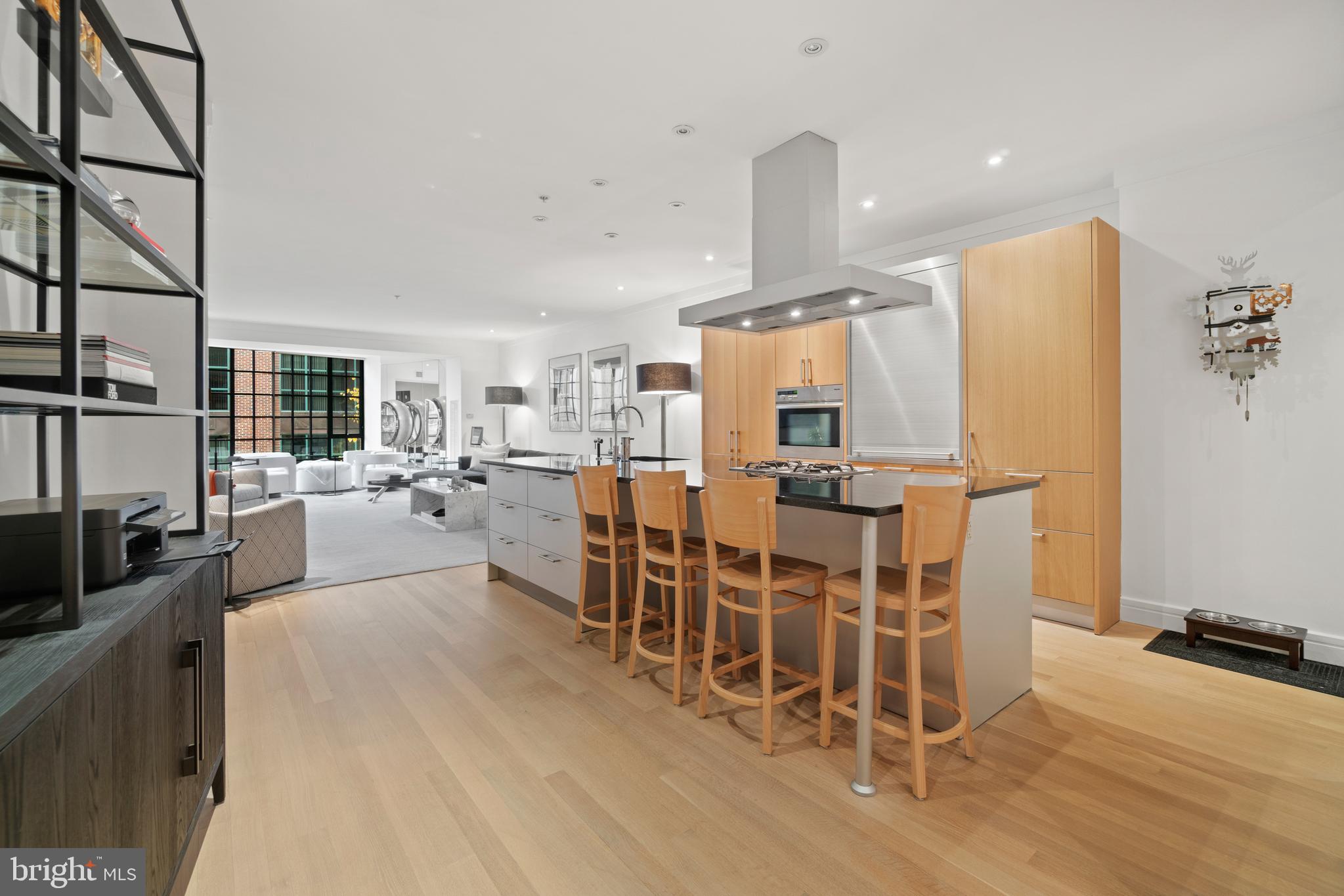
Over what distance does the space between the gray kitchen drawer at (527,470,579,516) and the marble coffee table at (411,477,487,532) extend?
9.88ft

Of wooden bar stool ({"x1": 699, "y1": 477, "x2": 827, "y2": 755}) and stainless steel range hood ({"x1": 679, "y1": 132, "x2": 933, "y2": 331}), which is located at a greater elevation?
stainless steel range hood ({"x1": 679, "y1": 132, "x2": 933, "y2": 331})

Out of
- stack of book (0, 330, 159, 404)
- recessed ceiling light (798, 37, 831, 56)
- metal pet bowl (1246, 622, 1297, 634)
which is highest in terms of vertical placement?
recessed ceiling light (798, 37, 831, 56)

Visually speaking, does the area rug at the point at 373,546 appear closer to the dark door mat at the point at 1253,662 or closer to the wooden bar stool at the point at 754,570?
the wooden bar stool at the point at 754,570

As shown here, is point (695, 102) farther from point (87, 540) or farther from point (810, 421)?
point (810, 421)

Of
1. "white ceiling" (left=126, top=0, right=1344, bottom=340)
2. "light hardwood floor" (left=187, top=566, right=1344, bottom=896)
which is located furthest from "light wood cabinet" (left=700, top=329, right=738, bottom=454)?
"light hardwood floor" (left=187, top=566, right=1344, bottom=896)

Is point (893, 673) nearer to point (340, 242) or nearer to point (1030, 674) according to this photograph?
point (1030, 674)

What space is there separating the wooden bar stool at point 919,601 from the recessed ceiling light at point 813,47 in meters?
1.74

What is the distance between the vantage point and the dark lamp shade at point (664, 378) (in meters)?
6.32

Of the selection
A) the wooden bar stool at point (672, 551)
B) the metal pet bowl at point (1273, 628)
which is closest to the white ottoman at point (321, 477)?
the wooden bar stool at point (672, 551)

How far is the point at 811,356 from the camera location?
4945mm

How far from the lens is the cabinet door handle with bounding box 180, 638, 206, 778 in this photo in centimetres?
142

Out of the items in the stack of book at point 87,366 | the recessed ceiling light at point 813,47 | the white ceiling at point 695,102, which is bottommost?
the stack of book at point 87,366

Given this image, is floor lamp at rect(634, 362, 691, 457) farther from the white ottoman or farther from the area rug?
the white ottoman

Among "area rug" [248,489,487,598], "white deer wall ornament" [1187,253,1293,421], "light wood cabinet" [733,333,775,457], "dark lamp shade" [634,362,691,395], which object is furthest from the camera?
"dark lamp shade" [634,362,691,395]
